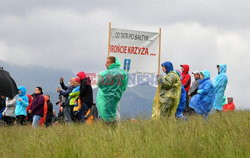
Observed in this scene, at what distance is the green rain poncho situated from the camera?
1093cm

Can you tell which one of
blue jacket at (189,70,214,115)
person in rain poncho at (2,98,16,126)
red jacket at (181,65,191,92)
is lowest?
person in rain poncho at (2,98,16,126)

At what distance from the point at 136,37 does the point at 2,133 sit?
272 inches

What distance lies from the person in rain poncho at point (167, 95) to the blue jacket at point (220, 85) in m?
4.73

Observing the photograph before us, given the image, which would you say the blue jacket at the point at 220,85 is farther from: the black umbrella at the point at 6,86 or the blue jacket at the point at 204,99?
the black umbrella at the point at 6,86

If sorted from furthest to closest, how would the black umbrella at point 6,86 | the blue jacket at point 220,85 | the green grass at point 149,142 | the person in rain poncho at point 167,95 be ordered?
the blue jacket at point 220,85 < the person in rain poncho at point 167,95 < the black umbrella at point 6,86 < the green grass at point 149,142

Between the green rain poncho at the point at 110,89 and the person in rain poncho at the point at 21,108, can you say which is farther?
the person in rain poncho at the point at 21,108

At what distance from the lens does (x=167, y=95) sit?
39.4 ft

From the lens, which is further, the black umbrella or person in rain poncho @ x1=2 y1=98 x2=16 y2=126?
person in rain poncho @ x1=2 y1=98 x2=16 y2=126

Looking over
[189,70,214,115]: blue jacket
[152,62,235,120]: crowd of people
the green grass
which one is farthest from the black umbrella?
[189,70,214,115]: blue jacket

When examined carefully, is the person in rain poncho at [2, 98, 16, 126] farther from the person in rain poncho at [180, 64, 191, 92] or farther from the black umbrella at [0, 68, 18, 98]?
the black umbrella at [0, 68, 18, 98]

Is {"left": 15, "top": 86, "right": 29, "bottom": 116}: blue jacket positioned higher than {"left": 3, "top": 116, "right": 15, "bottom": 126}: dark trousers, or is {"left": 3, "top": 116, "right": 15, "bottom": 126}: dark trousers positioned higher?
{"left": 15, "top": 86, "right": 29, "bottom": 116}: blue jacket

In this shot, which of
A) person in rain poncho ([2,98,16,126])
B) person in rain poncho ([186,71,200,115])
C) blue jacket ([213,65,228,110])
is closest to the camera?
person in rain poncho ([186,71,200,115])

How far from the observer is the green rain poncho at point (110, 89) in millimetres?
10930

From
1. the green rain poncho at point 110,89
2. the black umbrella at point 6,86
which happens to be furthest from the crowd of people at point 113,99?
the black umbrella at point 6,86
